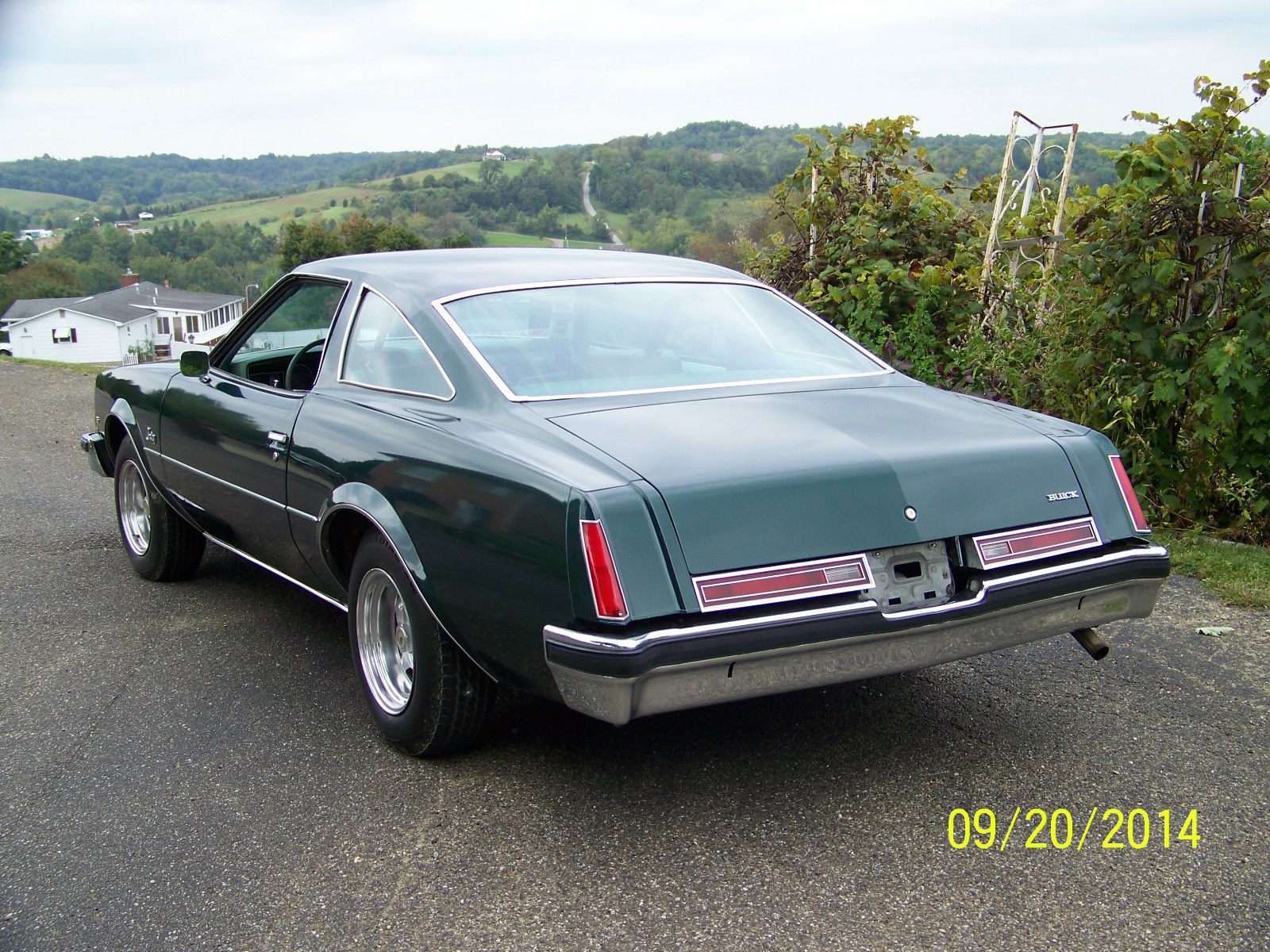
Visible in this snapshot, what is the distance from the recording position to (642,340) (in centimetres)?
359

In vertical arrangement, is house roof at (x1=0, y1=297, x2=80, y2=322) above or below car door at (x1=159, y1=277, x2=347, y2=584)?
below

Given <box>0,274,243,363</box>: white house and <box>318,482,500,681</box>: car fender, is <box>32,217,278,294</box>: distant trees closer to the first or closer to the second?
<box>0,274,243,363</box>: white house

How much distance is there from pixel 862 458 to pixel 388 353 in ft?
5.49

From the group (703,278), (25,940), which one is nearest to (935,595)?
(703,278)

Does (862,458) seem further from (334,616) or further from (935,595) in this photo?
(334,616)

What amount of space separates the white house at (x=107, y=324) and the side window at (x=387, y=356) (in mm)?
72719

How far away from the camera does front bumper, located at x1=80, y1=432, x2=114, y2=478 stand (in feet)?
18.3

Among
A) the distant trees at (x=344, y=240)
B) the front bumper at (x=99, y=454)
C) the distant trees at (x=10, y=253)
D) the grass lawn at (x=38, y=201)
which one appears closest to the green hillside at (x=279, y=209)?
the distant trees at (x=10, y=253)

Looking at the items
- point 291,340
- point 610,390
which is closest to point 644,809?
point 610,390

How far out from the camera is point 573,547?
2.52 meters

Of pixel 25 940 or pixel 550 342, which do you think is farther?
pixel 550 342

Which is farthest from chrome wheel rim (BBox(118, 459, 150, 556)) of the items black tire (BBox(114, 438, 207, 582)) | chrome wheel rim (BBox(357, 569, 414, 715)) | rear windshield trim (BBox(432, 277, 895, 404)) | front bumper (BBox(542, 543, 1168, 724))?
front bumper (BBox(542, 543, 1168, 724))

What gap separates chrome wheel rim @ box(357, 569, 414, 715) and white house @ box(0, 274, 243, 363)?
73.2 m

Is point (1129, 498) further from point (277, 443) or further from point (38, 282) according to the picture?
point (38, 282)
